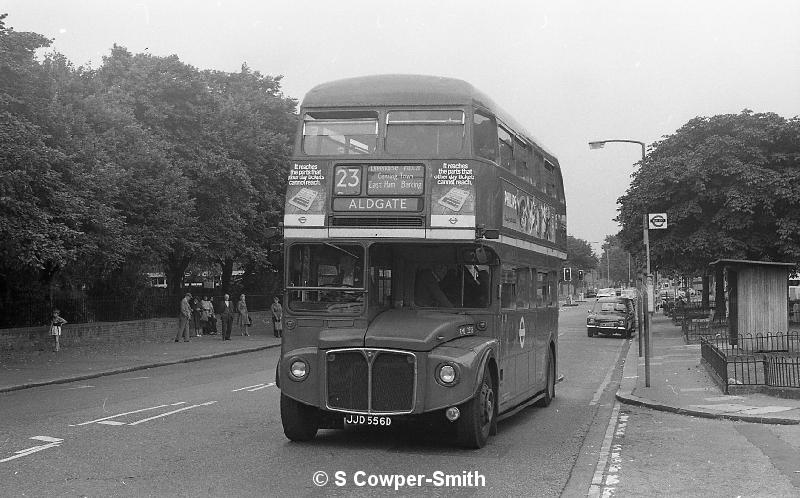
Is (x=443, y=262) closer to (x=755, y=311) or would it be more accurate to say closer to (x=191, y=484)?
(x=191, y=484)

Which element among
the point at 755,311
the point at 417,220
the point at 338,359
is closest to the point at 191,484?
the point at 338,359

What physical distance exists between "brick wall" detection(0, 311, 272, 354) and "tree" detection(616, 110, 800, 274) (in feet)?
70.3

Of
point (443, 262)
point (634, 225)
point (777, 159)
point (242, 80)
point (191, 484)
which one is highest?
point (242, 80)

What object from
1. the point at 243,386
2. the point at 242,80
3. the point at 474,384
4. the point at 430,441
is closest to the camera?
the point at 474,384

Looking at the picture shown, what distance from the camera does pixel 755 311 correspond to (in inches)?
902

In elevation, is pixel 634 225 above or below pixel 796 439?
above

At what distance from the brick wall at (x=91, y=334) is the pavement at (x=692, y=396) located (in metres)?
17.2

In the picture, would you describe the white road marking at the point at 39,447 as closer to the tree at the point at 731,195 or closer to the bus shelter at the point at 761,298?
the bus shelter at the point at 761,298

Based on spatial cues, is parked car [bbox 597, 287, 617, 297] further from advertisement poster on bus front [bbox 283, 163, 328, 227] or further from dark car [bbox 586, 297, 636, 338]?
advertisement poster on bus front [bbox 283, 163, 328, 227]

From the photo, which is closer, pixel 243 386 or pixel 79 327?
pixel 243 386

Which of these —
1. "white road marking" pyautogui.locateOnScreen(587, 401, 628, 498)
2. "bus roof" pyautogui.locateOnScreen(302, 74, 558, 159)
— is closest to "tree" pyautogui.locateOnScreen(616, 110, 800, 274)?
"white road marking" pyautogui.locateOnScreen(587, 401, 628, 498)

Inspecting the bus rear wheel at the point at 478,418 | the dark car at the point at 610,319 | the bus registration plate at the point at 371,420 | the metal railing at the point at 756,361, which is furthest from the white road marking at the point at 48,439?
the dark car at the point at 610,319

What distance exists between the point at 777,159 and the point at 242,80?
2563 cm

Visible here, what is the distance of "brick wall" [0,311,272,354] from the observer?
1016 inches
